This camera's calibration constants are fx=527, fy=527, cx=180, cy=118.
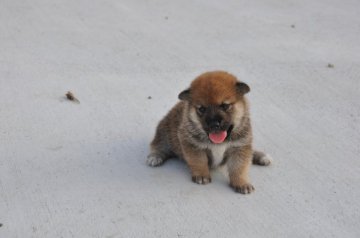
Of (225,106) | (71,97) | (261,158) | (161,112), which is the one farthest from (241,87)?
(71,97)

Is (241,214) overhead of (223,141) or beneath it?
beneath

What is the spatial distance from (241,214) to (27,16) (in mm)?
4990

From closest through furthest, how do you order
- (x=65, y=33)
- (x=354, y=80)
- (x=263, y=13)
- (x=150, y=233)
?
1. (x=150, y=233)
2. (x=354, y=80)
3. (x=65, y=33)
4. (x=263, y=13)

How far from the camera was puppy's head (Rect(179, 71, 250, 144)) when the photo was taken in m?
3.84

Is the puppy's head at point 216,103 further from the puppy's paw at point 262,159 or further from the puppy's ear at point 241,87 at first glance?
the puppy's paw at point 262,159

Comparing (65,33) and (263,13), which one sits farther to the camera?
(263,13)

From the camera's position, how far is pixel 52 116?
5.18 metres

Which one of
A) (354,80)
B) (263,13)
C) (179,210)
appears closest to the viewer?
(179,210)

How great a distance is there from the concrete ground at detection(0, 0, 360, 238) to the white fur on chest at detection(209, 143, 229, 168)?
176 mm

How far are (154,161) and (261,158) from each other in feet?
2.97

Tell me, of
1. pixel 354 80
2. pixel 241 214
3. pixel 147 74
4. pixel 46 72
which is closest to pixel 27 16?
pixel 46 72

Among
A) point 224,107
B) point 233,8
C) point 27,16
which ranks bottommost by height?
point 27,16

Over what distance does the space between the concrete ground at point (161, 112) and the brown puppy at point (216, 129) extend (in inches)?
6.2

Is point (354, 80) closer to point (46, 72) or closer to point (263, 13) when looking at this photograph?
point (263, 13)
